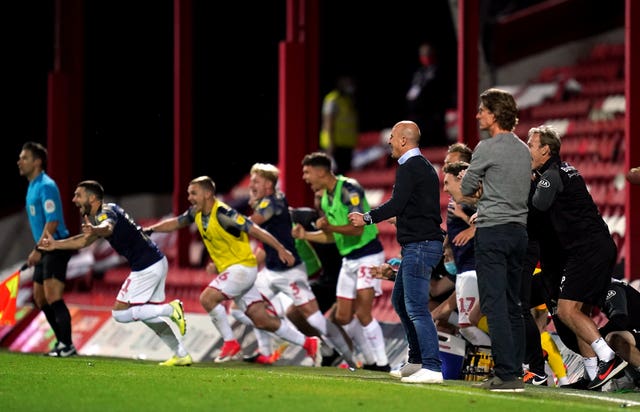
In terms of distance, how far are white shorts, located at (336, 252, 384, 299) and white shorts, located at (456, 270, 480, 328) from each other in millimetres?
1272

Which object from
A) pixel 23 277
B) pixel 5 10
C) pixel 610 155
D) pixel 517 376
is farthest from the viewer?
pixel 5 10

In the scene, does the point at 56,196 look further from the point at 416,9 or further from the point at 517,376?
the point at 416,9

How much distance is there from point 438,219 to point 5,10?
11.5 m

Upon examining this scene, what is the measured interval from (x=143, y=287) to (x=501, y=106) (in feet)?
12.9

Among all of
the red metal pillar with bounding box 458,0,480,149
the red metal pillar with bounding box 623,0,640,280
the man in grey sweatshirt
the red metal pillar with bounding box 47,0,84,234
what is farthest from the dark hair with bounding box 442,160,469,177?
the red metal pillar with bounding box 47,0,84,234

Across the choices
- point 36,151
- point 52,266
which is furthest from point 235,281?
point 36,151

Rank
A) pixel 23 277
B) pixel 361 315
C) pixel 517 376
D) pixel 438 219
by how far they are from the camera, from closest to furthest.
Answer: pixel 517 376 < pixel 438 219 < pixel 361 315 < pixel 23 277

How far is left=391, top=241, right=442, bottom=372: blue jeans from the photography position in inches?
322

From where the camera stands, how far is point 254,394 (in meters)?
7.41

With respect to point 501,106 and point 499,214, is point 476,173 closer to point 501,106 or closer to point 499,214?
point 499,214

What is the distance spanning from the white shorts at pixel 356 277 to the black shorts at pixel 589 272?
2408mm

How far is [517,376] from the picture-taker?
768cm

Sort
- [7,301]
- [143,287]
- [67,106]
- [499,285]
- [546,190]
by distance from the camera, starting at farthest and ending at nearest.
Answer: [67,106] → [7,301] → [143,287] → [546,190] → [499,285]

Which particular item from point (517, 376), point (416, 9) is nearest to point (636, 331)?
point (517, 376)
